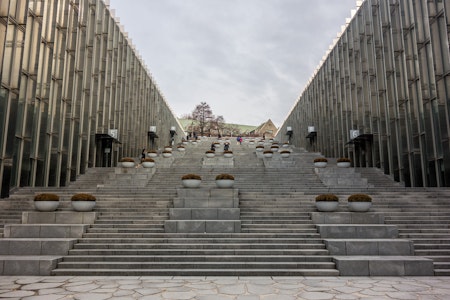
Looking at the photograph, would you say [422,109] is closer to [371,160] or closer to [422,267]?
[371,160]

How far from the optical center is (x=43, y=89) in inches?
1000

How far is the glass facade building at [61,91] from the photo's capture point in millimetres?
21062

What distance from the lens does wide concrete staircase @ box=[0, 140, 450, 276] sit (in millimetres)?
11336

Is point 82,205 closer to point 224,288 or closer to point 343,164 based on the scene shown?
point 224,288

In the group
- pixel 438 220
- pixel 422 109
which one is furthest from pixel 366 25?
pixel 438 220

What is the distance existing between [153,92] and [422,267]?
50.9 metres

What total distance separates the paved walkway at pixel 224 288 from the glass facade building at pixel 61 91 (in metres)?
13.1

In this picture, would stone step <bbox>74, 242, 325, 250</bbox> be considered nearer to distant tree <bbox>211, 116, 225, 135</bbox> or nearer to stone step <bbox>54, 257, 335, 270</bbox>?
stone step <bbox>54, 257, 335, 270</bbox>

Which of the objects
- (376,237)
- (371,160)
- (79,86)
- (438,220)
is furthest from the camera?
(371,160)

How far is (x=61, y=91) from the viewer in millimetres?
27469

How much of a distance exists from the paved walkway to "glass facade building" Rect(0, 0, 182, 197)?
13.1m

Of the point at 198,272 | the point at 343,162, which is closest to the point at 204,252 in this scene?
the point at 198,272

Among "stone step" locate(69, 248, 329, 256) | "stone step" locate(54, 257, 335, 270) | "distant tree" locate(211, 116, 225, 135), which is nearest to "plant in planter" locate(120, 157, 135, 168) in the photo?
"stone step" locate(69, 248, 329, 256)

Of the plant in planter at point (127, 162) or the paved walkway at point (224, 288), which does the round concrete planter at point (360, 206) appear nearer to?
the paved walkway at point (224, 288)
